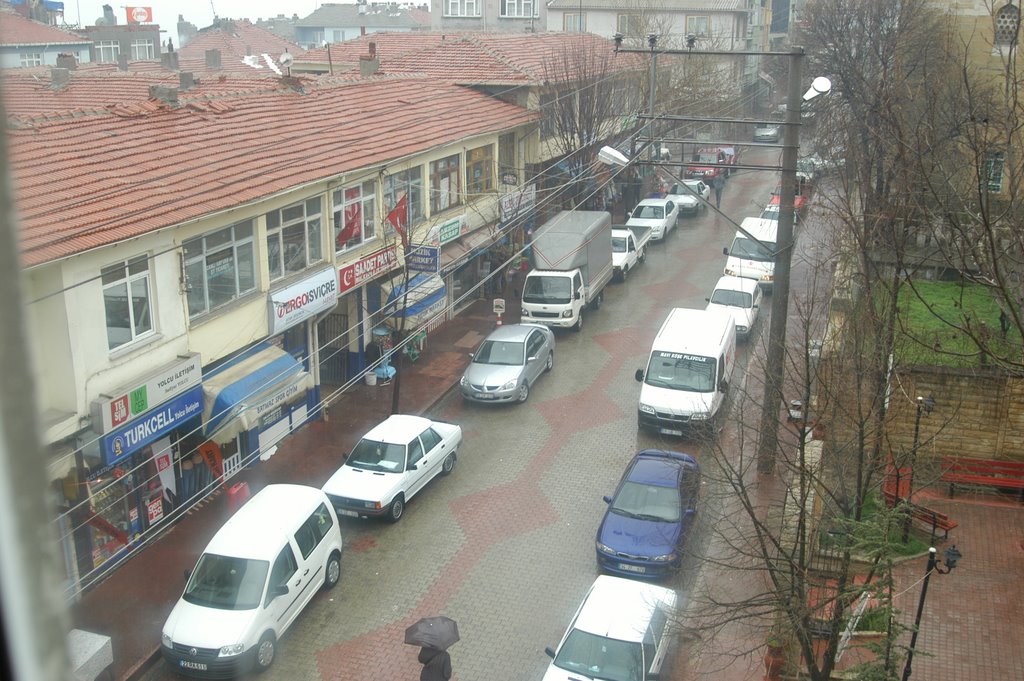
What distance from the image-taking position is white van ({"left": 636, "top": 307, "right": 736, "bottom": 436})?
65.0ft

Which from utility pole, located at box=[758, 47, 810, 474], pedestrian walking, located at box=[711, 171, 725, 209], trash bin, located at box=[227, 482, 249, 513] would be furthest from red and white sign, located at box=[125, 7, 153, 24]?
utility pole, located at box=[758, 47, 810, 474]

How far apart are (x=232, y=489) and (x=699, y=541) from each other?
7731mm

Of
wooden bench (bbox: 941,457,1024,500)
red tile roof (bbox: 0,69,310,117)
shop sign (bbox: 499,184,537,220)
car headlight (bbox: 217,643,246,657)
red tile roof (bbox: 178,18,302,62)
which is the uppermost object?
red tile roof (bbox: 178,18,302,62)

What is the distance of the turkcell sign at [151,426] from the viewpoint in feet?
45.4

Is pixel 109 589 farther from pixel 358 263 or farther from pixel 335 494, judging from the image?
pixel 358 263

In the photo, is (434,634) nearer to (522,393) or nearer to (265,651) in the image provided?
(265,651)

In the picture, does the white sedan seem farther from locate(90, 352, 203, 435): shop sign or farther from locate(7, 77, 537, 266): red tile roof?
locate(7, 77, 537, 266): red tile roof

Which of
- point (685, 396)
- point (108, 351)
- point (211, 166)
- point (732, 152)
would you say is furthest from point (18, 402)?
point (732, 152)

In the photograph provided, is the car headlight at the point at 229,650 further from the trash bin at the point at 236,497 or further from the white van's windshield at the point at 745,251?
the white van's windshield at the point at 745,251

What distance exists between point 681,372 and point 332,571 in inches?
354

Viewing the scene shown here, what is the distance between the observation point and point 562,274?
86.1ft

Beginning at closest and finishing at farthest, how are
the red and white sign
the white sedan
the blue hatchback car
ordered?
the blue hatchback car, the white sedan, the red and white sign

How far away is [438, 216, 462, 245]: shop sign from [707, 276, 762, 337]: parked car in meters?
7.08

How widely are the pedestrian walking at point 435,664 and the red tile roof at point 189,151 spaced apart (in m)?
7.00
